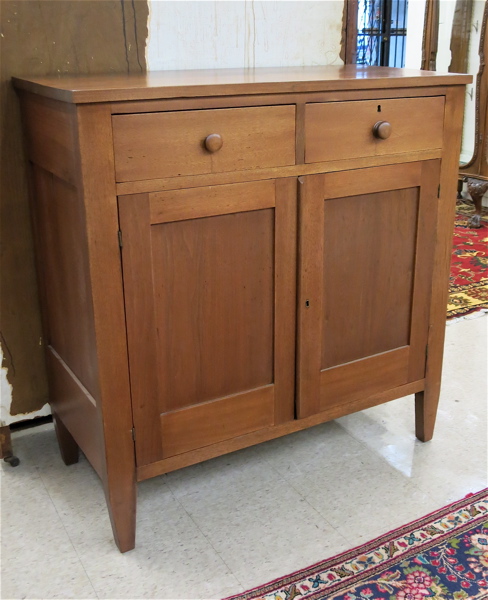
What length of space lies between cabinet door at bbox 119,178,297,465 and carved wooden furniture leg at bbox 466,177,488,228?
2681mm

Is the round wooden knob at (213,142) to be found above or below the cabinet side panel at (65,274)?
above

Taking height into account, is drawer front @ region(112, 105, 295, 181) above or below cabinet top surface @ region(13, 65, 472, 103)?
below

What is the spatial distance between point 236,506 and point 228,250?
0.62 metres

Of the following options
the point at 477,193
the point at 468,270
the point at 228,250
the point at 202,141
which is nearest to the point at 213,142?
the point at 202,141

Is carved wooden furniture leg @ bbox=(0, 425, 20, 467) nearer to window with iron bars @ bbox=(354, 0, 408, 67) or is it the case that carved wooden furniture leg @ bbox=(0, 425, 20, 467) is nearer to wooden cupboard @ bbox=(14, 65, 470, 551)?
wooden cupboard @ bbox=(14, 65, 470, 551)

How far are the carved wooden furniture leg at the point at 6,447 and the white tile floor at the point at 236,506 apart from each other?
0.02 m

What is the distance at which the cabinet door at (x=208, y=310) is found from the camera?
1.31 metres

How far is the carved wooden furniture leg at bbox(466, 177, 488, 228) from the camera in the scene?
384 centimetres

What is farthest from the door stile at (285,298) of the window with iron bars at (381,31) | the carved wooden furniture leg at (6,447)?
the window with iron bars at (381,31)

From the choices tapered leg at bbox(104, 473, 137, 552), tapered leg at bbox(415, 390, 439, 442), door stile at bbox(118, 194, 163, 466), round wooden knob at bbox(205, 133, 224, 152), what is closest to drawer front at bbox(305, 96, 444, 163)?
round wooden knob at bbox(205, 133, 224, 152)

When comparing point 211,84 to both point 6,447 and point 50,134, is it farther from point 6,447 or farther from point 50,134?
point 6,447

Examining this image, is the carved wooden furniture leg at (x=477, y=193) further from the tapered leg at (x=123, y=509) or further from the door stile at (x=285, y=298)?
the tapered leg at (x=123, y=509)

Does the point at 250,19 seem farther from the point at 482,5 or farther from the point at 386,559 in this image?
the point at 482,5

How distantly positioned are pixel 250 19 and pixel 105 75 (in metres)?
0.49
